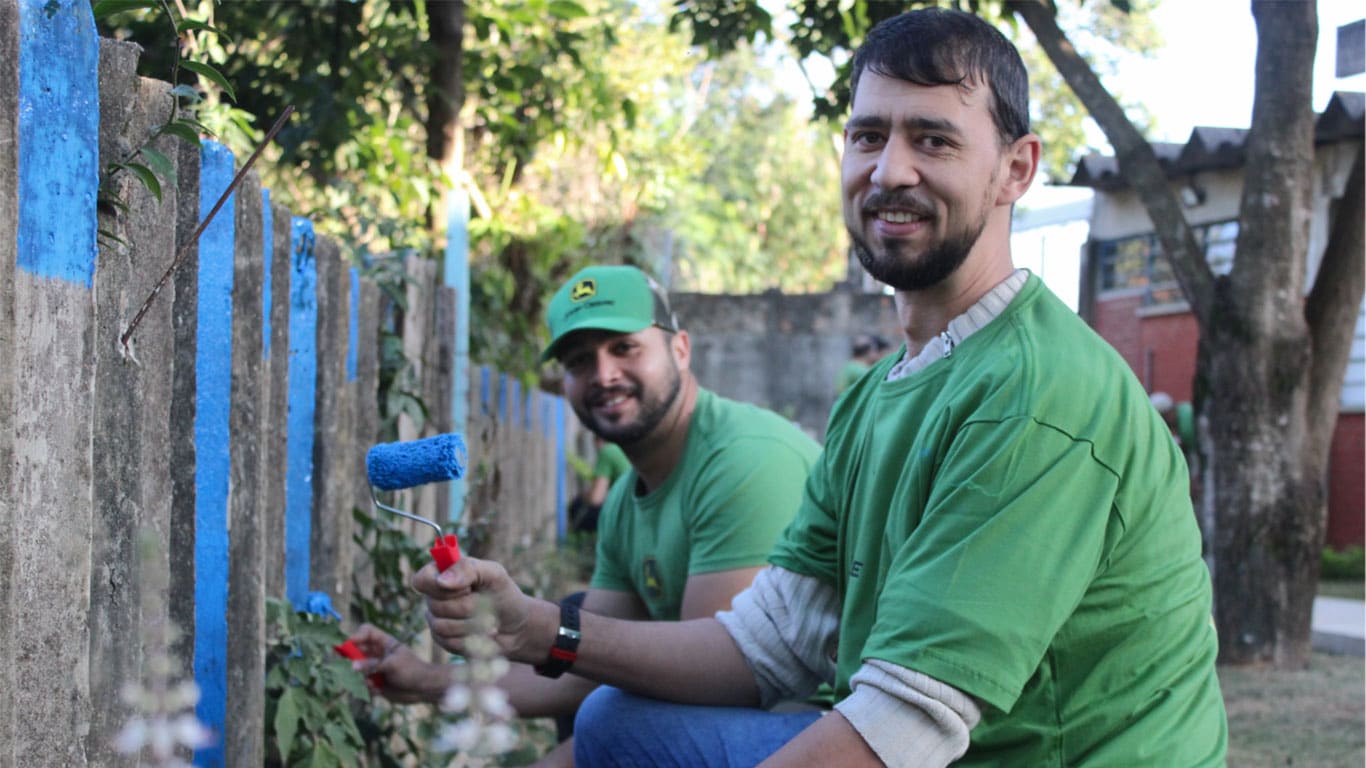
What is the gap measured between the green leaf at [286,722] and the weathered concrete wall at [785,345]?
1434cm

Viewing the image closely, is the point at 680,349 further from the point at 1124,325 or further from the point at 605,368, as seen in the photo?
the point at 1124,325

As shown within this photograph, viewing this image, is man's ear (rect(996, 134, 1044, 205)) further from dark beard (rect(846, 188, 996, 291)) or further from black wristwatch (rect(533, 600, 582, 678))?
black wristwatch (rect(533, 600, 582, 678))

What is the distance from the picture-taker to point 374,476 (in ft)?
7.73

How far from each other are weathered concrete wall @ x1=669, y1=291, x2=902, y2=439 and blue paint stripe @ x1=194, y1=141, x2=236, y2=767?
1458 centimetres

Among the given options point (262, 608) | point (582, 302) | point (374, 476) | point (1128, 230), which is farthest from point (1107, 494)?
point (1128, 230)

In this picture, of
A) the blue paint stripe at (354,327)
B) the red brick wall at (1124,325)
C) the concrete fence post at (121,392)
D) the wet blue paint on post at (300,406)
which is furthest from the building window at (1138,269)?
the concrete fence post at (121,392)

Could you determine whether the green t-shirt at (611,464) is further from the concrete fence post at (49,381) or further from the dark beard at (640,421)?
the concrete fence post at (49,381)

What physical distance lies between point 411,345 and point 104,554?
3.52m

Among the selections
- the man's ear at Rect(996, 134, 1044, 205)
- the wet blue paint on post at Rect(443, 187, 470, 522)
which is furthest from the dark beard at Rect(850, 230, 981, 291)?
the wet blue paint on post at Rect(443, 187, 470, 522)

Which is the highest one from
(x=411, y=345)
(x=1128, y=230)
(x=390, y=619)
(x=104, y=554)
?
(x=1128, y=230)

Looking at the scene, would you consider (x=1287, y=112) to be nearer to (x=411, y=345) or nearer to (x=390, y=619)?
(x=411, y=345)

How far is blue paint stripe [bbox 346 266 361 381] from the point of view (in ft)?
14.6

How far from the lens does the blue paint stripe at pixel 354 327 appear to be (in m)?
4.45

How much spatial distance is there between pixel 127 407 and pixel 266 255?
1221mm
